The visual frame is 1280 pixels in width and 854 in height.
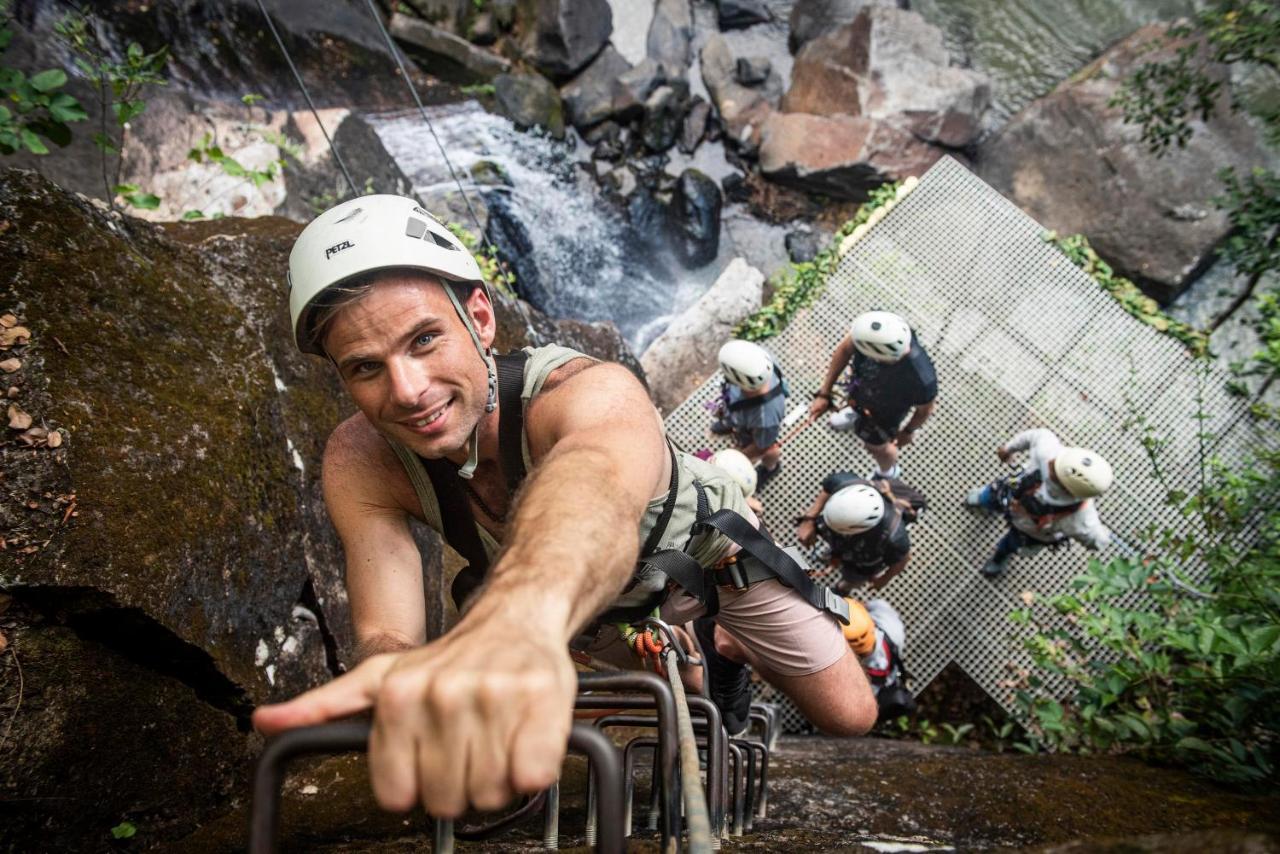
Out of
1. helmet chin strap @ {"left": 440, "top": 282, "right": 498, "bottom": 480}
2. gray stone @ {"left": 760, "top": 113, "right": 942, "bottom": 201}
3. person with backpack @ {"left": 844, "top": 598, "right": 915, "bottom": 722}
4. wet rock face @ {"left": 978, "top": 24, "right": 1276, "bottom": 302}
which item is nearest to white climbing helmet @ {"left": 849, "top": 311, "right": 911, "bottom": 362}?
person with backpack @ {"left": 844, "top": 598, "right": 915, "bottom": 722}

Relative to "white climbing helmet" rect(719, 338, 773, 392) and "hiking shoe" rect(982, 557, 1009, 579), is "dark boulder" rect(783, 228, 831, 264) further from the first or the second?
"hiking shoe" rect(982, 557, 1009, 579)

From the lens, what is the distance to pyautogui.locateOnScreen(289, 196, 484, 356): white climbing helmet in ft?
Result: 5.91

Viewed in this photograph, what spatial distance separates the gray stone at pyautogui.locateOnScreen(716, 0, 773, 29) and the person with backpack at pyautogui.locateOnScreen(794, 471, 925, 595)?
9298mm

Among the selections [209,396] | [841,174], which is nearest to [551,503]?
[209,396]

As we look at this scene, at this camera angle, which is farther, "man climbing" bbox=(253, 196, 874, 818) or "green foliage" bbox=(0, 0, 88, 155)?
"green foliage" bbox=(0, 0, 88, 155)

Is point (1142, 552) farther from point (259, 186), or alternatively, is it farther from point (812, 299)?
point (259, 186)

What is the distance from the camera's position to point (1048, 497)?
4.59 m

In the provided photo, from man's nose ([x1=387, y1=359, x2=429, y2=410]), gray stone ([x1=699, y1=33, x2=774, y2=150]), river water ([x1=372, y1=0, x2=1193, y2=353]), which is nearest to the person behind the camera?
man's nose ([x1=387, y1=359, x2=429, y2=410])

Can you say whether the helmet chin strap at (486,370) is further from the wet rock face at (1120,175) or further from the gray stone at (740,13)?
the gray stone at (740,13)

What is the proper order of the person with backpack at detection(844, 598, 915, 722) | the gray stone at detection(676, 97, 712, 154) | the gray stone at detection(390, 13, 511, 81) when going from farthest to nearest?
the gray stone at detection(676, 97, 712, 154), the gray stone at detection(390, 13, 511, 81), the person with backpack at detection(844, 598, 915, 722)

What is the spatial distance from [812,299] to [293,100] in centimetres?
679

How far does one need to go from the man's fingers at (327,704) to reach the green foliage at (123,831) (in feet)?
5.37

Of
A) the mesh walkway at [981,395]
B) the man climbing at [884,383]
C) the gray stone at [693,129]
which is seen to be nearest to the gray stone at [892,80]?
the gray stone at [693,129]

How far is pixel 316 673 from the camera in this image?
2965 millimetres
